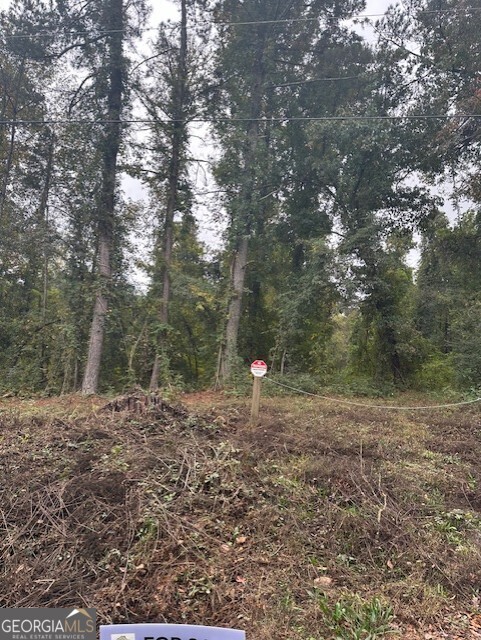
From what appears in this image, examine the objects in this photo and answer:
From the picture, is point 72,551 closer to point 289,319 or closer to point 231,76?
point 289,319

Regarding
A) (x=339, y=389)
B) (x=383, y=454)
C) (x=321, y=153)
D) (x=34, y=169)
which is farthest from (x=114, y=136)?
(x=383, y=454)

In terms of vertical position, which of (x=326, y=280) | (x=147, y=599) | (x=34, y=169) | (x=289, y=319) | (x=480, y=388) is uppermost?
(x=34, y=169)

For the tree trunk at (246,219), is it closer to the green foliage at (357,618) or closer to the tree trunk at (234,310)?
the tree trunk at (234,310)

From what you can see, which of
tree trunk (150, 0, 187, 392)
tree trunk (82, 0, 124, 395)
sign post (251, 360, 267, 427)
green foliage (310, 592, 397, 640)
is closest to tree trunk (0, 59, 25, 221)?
tree trunk (82, 0, 124, 395)

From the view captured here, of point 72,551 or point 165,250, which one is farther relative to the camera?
point 165,250

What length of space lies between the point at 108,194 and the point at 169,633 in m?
9.95

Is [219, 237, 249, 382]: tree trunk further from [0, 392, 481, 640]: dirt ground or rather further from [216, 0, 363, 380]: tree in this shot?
[0, 392, 481, 640]: dirt ground

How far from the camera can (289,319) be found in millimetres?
9867

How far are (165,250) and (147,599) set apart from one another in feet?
29.1

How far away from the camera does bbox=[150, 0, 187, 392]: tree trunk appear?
9.90 metres

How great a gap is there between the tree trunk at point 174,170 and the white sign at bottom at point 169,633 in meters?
8.44

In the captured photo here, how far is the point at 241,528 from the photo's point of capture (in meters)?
2.82

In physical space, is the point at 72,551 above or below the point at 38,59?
below

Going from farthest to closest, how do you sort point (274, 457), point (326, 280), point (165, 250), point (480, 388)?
point (165, 250) < point (326, 280) < point (480, 388) < point (274, 457)
